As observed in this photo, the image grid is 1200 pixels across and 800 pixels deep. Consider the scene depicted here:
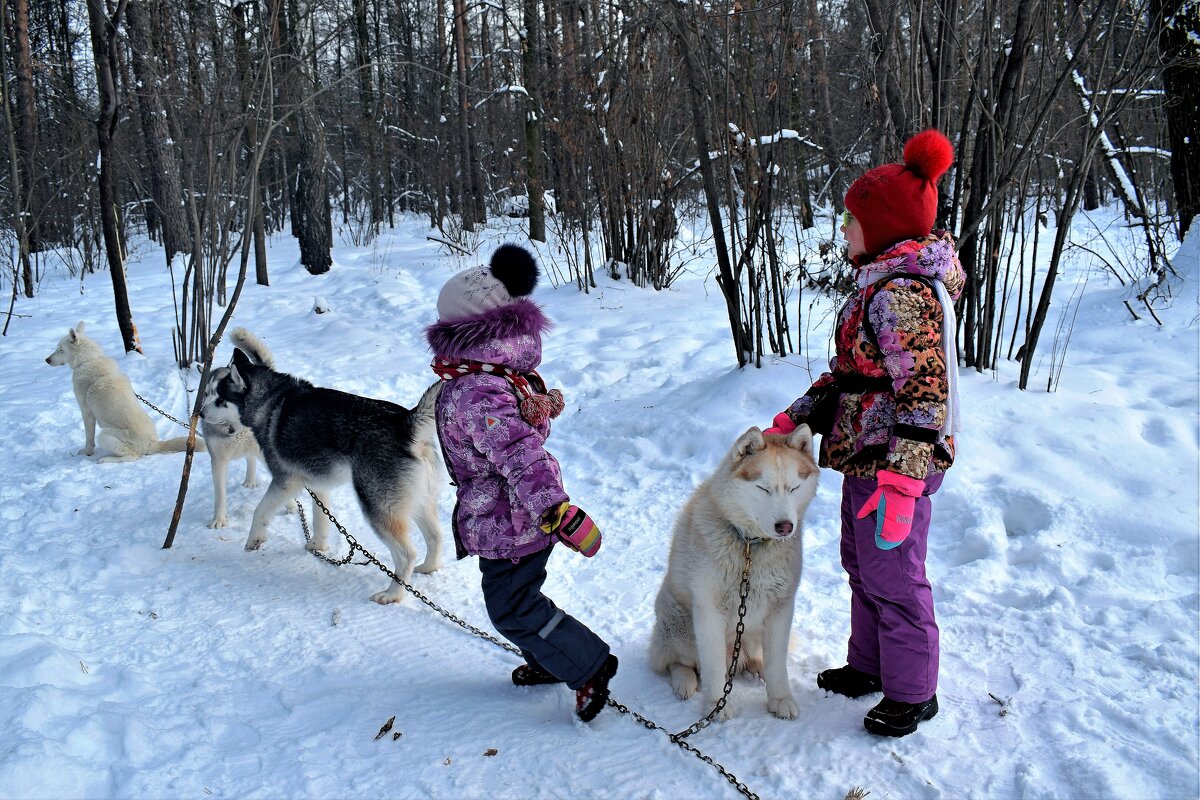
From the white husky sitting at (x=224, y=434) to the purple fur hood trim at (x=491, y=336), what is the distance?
8.04 ft

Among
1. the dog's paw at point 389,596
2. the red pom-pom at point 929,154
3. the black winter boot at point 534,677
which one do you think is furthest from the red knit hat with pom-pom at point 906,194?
the dog's paw at point 389,596

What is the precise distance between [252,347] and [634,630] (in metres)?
2.95

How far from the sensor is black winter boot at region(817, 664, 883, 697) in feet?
9.21

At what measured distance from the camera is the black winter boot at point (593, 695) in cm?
268

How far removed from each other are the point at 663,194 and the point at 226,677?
7133 millimetres

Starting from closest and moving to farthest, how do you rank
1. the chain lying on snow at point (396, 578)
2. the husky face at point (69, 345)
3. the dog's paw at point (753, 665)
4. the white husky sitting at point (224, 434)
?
the dog's paw at point (753, 665)
the chain lying on snow at point (396, 578)
the white husky sitting at point (224, 434)
the husky face at point (69, 345)

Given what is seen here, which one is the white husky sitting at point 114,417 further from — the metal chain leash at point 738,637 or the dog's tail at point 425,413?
the metal chain leash at point 738,637

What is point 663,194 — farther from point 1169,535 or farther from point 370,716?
point 370,716

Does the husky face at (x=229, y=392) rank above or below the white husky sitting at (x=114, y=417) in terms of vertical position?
above

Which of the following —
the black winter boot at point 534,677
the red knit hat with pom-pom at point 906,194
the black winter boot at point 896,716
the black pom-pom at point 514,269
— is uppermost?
the red knit hat with pom-pom at point 906,194

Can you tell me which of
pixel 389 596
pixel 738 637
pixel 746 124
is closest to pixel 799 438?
pixel 738 637

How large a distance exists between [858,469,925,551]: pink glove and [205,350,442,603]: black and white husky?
6.95 feet

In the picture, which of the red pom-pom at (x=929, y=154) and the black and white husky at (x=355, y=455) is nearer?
the red pom-pom at (x=929, y=154)

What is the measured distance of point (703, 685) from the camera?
8.90ft
